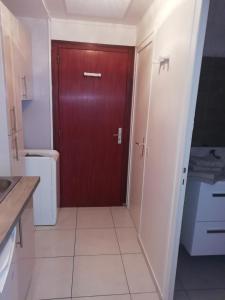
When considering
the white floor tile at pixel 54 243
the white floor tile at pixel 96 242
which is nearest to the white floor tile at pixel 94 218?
the white floor tile at pixel 96 242

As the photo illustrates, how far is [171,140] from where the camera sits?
154cm

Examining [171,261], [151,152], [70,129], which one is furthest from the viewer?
[70,129]

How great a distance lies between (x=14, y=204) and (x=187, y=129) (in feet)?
3.64

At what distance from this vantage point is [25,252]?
1.45m

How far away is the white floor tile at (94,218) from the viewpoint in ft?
8.73

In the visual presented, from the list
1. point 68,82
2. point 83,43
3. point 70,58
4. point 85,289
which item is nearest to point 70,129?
point 68,82

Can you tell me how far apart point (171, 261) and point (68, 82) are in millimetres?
2220

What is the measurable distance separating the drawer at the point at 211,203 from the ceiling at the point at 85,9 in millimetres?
1734

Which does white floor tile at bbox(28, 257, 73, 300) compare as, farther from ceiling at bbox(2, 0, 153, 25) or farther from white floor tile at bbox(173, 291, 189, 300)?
ceiling at bbox(2, 0, 153, 25)

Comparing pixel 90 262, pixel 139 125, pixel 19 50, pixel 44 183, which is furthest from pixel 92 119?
pixel 90 262

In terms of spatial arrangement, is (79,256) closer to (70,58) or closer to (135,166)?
(135,166)

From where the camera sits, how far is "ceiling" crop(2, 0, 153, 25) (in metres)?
2.06

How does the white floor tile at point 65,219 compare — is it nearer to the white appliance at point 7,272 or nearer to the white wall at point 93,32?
the white appliance at point 7,272

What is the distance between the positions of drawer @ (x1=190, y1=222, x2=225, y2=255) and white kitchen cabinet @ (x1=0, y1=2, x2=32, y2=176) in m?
1.62
